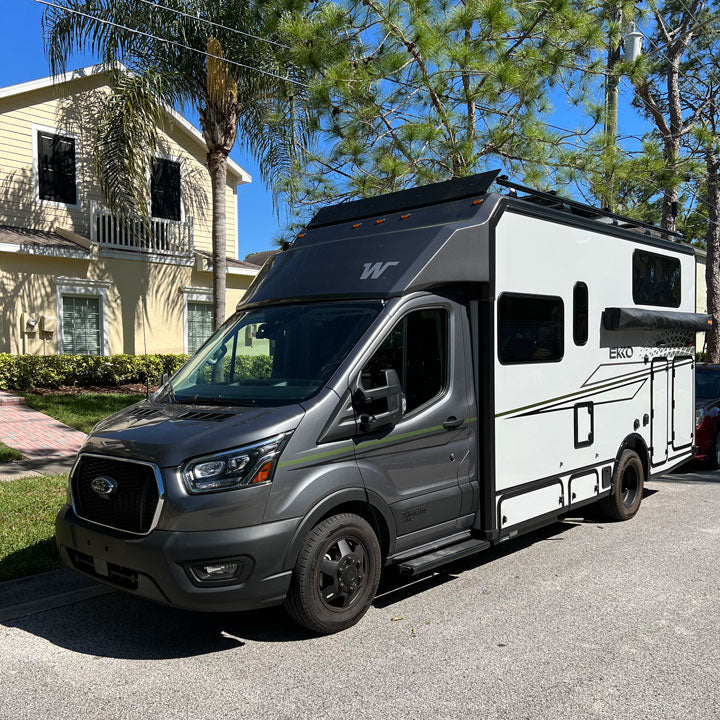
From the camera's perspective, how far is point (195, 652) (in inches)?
170

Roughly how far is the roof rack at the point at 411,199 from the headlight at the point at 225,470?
2.65 metres

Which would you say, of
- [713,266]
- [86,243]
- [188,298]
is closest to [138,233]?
[86,243]

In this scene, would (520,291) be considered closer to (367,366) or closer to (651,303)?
(367,366)

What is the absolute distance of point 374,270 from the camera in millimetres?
5145

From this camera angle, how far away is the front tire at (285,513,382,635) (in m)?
4.28

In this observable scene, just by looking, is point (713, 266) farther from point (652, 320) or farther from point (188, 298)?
point (188, 298)

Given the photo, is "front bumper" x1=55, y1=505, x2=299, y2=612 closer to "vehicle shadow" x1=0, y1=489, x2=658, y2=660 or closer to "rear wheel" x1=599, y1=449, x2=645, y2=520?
"vehicle shadow" x1=0, y1=489, x2=658, y2=660

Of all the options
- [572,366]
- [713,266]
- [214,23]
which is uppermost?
[214,23]

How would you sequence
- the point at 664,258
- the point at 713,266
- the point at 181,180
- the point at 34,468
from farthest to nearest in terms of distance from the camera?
1. the point at 181,180
2. the point at 713,266
3. the point at 34,468
4. the point at 664,258

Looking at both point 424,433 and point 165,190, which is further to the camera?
point 165,190

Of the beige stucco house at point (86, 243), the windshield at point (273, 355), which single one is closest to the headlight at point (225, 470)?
the windshield at point (273, 355)

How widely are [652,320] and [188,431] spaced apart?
5036mm

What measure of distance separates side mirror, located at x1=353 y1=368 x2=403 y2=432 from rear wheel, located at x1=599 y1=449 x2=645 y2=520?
132 inches

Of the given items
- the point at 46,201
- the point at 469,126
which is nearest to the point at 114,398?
the point at 46,201
